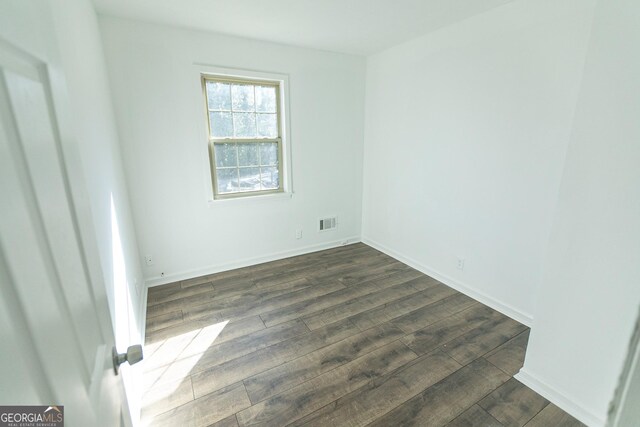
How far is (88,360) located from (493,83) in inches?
117

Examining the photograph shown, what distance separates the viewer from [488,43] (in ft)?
7.89

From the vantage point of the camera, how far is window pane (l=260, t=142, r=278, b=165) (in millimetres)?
3379

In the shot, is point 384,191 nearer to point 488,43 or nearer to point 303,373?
point 488,43

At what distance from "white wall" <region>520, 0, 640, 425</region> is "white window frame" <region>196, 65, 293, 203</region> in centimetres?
260

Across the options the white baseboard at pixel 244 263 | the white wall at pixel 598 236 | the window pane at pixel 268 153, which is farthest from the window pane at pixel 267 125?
the white wall at pixel 598 236

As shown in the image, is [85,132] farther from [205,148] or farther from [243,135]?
[243,135]

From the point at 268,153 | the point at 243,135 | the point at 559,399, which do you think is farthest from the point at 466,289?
the point at 243,135

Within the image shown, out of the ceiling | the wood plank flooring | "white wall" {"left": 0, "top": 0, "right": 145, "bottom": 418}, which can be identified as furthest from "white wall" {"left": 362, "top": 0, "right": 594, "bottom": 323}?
"white wall" {"left": 0, "top": 0, "right": 145, "bottom": 418}

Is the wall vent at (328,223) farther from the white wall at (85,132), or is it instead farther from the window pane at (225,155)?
the white wall at (85,132)

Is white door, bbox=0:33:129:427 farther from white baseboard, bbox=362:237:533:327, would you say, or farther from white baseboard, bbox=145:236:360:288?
white baseboard, bbox=362:237:533:327

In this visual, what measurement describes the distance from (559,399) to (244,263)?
115 inches

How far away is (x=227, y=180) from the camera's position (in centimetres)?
325

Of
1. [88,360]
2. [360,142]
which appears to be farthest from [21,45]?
[360,142]

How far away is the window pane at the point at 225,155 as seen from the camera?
10.3ft
